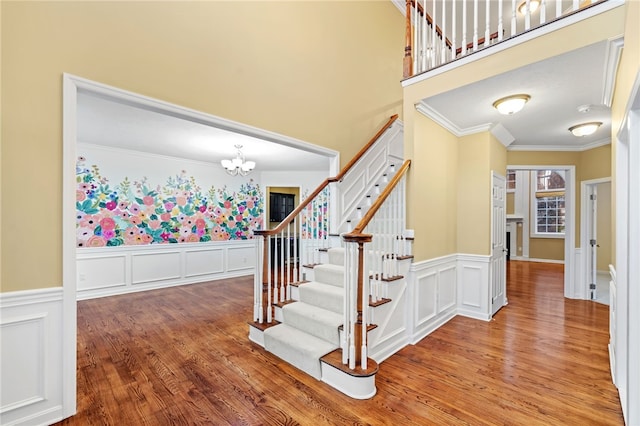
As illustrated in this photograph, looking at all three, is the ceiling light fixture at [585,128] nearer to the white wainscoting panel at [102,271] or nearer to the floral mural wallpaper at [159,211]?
the floral mural wallpaper at [159,211]

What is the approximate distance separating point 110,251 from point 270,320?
362 centimetres

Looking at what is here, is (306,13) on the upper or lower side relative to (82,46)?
upper

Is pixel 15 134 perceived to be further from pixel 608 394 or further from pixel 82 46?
pixel 608 394

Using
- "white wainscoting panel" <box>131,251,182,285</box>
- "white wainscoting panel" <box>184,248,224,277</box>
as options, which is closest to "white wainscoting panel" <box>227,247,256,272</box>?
"white wainscoting panel" <box>184,248,224,277</box>

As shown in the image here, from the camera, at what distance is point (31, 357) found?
5.98ft

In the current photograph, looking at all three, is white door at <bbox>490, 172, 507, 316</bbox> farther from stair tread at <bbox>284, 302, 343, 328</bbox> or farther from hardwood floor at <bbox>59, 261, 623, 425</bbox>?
stair tread at <bbox>284, 302, 343, 328</bbox>

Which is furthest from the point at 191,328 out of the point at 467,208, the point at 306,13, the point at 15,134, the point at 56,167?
the point at 306,13

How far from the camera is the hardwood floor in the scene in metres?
1.97

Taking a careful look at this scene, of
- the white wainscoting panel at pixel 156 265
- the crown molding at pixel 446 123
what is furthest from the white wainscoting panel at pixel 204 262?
the crown molding at pixel 446 123

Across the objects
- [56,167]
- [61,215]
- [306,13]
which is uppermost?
[306,13]

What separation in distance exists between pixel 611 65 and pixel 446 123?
157 centimetres

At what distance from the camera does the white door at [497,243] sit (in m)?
3.96

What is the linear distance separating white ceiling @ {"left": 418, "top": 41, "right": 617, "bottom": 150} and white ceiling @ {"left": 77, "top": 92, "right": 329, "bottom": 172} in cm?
178

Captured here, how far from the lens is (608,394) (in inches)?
85.4
